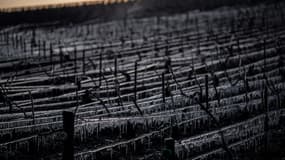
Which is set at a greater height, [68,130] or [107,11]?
[107,11]

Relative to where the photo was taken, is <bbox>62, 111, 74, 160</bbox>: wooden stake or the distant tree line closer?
<bbox>62, 111, 74, 160</bbox>: wooden stake

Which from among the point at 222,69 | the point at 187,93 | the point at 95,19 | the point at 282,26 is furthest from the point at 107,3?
the point at 187,93

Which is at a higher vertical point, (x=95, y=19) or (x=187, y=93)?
(x=95, y=19)

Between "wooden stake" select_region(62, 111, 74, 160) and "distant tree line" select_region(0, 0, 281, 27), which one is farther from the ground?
"distant tree line" select_region(0, 0, 281, 27)

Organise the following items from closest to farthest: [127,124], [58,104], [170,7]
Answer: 1. [127,124]
2. [58,104]
3. [170,7]

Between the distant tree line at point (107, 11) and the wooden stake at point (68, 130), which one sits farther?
the distant tree line at point (107, 11)

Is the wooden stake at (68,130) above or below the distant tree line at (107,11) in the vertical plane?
below

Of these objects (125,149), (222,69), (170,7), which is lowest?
(125,149)

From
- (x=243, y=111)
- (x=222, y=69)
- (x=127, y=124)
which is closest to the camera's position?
(x=127, y=124)

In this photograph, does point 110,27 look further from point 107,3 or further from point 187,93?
point 187,93

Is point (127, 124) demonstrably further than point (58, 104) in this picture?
No

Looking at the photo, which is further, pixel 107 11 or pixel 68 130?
pixel 107 11

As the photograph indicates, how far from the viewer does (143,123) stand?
9859mm

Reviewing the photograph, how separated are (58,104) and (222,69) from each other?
585 centimetres
